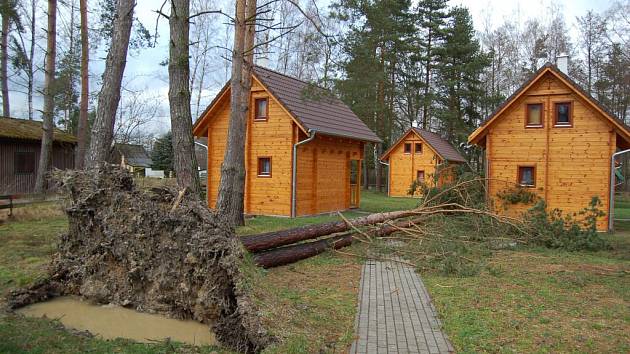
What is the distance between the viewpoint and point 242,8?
489 inches

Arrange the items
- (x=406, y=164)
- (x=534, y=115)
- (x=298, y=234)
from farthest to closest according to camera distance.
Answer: (x=406, y=164), (x=534, y=115), (x=298, y=234)

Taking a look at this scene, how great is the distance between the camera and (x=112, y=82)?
32.2 ft

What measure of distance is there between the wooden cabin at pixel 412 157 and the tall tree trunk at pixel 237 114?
22.0 m

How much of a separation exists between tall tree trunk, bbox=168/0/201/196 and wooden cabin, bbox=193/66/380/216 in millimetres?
7072

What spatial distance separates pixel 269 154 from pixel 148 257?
11.5 meters

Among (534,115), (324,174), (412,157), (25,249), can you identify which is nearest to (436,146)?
(412,157)

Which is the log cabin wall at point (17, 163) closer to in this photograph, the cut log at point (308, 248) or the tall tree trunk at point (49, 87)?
the tall tree trunk at point (49, 87)

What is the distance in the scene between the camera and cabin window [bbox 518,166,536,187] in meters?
16.6

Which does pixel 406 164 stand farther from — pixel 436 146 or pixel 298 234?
pixel 298 234

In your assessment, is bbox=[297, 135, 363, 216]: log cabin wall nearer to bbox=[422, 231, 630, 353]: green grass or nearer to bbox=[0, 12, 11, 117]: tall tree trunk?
bbox=[422, 231, 630, 353]: green grass

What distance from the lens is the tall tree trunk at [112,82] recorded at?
31.4ft

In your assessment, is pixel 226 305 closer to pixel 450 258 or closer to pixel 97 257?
pixel 97 257

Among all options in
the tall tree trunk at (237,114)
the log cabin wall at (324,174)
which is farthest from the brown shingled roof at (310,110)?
the tall tree trunk at (237,114)

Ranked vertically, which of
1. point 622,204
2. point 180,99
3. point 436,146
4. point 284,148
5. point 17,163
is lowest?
point 622,204
